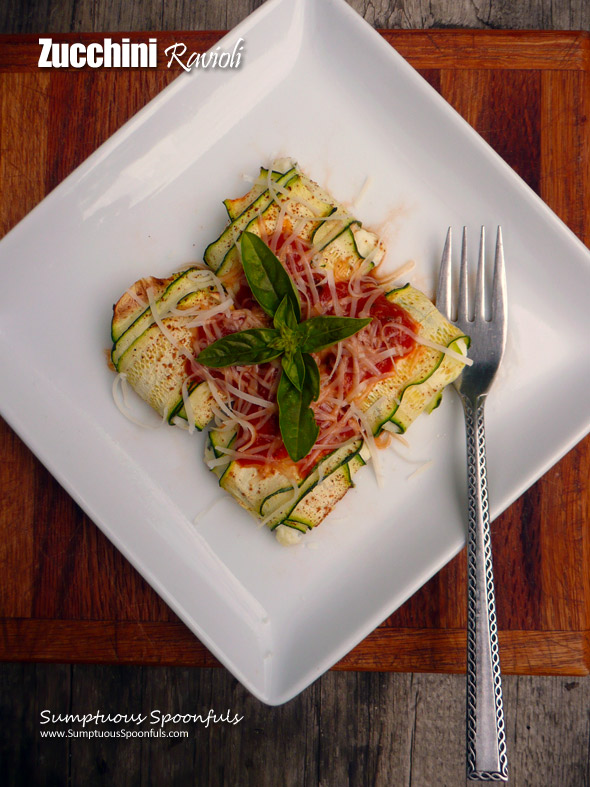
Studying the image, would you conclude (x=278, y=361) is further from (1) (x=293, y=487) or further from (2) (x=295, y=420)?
(1) (x=293, y=487)

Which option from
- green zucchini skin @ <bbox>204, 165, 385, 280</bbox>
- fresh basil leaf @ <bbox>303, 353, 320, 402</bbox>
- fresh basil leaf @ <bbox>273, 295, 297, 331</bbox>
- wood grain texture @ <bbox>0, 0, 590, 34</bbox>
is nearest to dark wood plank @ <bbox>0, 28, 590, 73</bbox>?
wood grain texture @ <bbox>0, 0, 590, 34</bbox>

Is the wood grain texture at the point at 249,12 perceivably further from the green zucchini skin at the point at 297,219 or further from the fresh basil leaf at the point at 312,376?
the fresh basil leaf at the point at 312,376

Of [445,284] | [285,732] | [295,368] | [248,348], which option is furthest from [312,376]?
[285,732]

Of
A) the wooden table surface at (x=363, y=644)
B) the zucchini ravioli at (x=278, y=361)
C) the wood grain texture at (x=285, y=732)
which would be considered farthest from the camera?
the wood grain texture at (x=285, y=732)

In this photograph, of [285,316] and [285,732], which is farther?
[285,732]

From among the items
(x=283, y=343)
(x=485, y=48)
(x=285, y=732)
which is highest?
(x=485, y=48)

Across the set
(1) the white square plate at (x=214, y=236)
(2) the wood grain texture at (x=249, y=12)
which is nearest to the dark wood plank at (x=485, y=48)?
(2) the wood grain texture at (x=249, y=12)
